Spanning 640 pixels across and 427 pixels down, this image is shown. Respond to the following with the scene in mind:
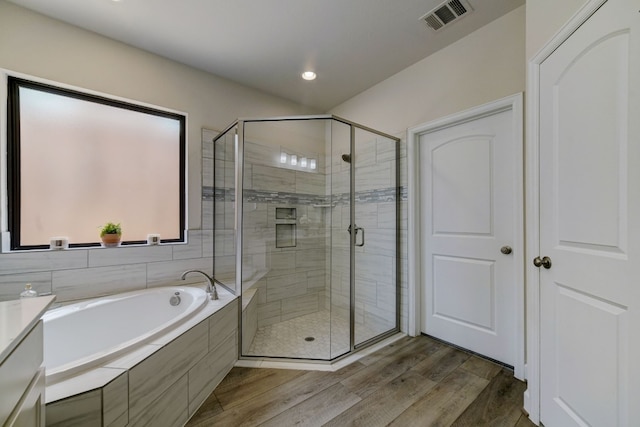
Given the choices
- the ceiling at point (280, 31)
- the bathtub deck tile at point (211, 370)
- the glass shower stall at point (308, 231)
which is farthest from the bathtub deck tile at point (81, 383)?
the ceiling at point (280, 31)

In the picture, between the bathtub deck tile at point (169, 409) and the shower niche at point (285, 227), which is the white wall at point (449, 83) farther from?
the bathtub deck tile at point (169, 409)

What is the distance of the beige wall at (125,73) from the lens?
1.83 m

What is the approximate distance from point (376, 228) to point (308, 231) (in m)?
0.73

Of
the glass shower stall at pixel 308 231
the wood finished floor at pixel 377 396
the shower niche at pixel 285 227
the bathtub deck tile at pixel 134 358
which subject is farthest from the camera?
the shower niche at pixel 285 227

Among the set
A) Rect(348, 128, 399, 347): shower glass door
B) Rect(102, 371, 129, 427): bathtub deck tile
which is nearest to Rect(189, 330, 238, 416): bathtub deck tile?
Rect(102, 371, 129, 427): bathtub deck tile

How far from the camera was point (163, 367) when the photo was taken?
4.42 feet

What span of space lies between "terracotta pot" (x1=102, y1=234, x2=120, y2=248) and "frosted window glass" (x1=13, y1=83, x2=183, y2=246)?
0.42 ft

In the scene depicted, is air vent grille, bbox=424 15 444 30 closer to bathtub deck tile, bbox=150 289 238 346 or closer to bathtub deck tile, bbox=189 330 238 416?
bathtub deck tile, bbox=150 289 238 346

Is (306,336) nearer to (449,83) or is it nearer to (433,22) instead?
(449,83)

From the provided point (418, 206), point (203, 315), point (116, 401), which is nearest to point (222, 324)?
point (203, 315)

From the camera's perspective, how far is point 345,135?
2494mm

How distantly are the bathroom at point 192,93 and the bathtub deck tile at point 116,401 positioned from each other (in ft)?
4.23

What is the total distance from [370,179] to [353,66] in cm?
110
